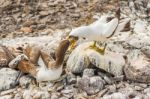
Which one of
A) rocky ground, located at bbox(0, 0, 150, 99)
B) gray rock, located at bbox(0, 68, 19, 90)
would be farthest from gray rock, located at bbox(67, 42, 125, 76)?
gray rock, located at bbox(0, 68, 19, 90)

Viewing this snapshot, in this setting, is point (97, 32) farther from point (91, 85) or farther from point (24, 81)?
point (24, 81)

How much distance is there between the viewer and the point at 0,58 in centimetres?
529

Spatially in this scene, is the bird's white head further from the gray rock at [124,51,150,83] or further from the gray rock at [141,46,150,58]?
the gray rock at [141,46,150,58]

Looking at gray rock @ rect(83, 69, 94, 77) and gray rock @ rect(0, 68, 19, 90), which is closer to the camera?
gray rock @ rect(83, 69, 94, 77)

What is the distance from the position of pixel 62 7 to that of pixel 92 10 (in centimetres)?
60

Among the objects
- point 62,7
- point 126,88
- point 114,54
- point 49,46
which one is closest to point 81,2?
point 62,7

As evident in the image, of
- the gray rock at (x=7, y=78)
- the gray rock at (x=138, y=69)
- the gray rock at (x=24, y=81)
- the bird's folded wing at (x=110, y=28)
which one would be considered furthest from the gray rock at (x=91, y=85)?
the gray rock at (x=7, y=78)

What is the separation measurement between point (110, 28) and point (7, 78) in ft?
4.51

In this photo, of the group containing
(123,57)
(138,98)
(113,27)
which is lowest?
(138,98)

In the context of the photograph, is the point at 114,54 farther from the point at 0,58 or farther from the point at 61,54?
the point at 0,58

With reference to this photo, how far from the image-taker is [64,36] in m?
6.53

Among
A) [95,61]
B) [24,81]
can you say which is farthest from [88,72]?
[24,81]

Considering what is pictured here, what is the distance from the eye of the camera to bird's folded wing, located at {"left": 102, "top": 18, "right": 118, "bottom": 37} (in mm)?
4926

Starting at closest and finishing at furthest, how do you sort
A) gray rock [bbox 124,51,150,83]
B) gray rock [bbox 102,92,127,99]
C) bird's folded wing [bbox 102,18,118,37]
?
gray rock [bbox 102,92,127,99], gray rock [bbox 124,51,150,83], bird's folded wing [bbox 102,18,118,37]
